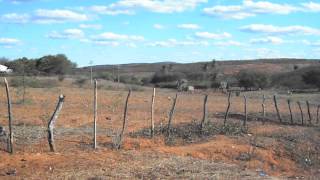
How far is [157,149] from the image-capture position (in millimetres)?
16438

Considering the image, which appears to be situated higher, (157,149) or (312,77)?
(312,77)

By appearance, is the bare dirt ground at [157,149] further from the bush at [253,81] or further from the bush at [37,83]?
the bush at [253,81]

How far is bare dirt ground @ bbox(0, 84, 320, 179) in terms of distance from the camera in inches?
512

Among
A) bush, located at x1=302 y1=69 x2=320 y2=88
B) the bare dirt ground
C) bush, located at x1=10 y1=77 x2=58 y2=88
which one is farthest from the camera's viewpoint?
bush, located at x1=302 y1=69 x2=320 y2=88

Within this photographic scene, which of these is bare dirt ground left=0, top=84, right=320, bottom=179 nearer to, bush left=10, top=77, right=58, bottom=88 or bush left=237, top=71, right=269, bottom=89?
bush left=10, top=77, right=58, bottom=88

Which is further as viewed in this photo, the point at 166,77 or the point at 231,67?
the point at 231,67

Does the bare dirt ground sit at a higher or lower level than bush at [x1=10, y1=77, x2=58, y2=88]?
lower

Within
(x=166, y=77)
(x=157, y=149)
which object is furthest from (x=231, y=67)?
(x=157, y=149)

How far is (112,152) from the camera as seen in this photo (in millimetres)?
15023

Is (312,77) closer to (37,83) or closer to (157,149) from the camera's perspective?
(37,83)

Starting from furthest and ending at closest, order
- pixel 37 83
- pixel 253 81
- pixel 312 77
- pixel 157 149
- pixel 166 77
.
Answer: pixel 166 77 < pixel 253 81 < pixel 312 77 < pixel 37 83 < pixel 157 149

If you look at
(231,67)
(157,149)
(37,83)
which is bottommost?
(157,149)

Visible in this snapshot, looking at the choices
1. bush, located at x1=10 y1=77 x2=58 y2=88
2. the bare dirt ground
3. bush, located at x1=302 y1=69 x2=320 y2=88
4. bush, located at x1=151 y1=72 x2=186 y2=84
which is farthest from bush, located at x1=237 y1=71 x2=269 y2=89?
the bare dirt ground

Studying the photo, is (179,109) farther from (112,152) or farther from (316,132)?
(112,152)
